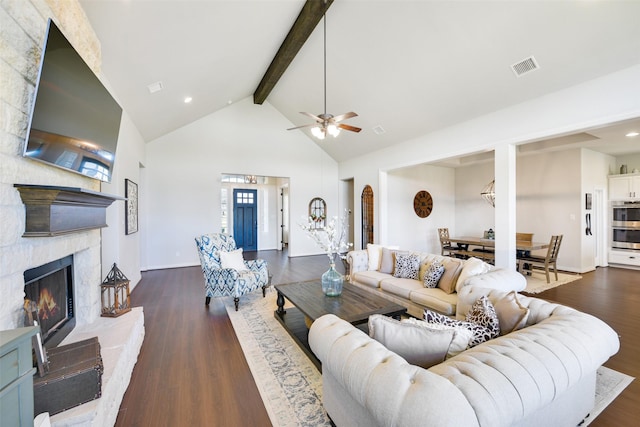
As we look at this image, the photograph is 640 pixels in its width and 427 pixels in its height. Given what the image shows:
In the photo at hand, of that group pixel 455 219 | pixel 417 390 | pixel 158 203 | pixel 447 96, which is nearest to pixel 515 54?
pixel 447 96

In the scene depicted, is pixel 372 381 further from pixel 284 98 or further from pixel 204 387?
pixel 284 98

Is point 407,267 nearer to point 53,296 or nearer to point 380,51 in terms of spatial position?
point 380,51

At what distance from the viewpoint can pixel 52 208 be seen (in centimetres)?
166

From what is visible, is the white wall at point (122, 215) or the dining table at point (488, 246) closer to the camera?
the white wall at point (122, 215)

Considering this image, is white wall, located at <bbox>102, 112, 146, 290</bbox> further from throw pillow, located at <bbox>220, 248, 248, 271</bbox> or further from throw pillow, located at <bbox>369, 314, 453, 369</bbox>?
throw pillow, located at <bbox>369, 314, 453, 369</bbox>

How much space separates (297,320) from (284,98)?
5637 millimetres

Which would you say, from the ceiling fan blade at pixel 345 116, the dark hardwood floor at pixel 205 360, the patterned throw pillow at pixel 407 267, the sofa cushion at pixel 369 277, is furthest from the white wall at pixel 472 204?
the ceiling fan blade at pixel 345 116

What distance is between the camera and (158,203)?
6.50 m

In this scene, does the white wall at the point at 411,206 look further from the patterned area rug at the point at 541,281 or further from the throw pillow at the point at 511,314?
the throw pillow at the point at 511,314

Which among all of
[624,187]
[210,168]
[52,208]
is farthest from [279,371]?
[624,187]

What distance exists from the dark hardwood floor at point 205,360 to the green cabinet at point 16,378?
3.09ft

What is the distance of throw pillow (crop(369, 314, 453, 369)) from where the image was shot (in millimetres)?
1411

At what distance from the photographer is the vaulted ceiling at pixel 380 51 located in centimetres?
285

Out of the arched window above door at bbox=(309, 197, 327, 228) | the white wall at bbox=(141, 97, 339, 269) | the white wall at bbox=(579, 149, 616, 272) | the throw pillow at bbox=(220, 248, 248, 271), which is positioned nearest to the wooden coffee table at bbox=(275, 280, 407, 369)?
the throw pillow at bbox=(220, 248, 248, 271)
